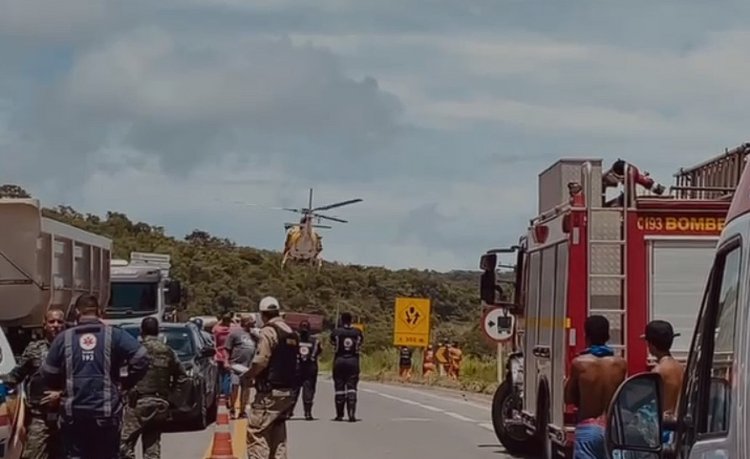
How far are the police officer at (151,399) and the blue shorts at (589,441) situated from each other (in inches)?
168

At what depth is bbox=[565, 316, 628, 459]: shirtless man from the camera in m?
10.1

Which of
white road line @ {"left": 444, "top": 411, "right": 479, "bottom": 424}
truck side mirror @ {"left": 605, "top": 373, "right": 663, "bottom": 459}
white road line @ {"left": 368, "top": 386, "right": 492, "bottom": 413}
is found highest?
white road line @ {"left": 368, "top": 386, "right": 492, "bottom": 413}

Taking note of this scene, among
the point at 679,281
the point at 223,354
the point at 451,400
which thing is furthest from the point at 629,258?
the point at 451,400

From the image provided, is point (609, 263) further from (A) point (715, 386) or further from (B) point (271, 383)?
(A) point (715, 386)

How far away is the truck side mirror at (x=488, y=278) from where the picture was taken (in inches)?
710

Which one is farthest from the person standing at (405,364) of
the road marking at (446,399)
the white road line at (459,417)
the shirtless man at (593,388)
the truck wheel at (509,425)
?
the shirtless man at (593,388)

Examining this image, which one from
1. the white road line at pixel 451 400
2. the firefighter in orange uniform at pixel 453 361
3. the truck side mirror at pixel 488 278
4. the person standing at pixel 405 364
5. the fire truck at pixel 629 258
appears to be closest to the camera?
the fire truck at pixel 629 258

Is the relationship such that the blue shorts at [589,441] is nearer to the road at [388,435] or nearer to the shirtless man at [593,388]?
the shirtless man at [593,388]

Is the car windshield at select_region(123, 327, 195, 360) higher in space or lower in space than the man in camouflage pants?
higher

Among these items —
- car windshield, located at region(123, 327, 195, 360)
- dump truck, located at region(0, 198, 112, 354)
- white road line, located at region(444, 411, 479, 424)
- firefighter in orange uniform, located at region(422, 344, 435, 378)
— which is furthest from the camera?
firefighter in orange uniform, located at region(422, 344, 435, 378)

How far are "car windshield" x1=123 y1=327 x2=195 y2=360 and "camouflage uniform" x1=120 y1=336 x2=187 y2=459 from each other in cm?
737

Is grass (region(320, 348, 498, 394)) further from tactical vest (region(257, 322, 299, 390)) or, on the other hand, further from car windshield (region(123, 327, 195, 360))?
tactical vest (region(257, 322, 299, 390))

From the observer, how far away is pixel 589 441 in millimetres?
10109

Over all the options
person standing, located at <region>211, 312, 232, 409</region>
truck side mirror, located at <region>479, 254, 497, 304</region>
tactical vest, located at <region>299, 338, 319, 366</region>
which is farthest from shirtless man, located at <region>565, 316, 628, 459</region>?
person standing, located at <region>211, 312, 232, 409</region>
